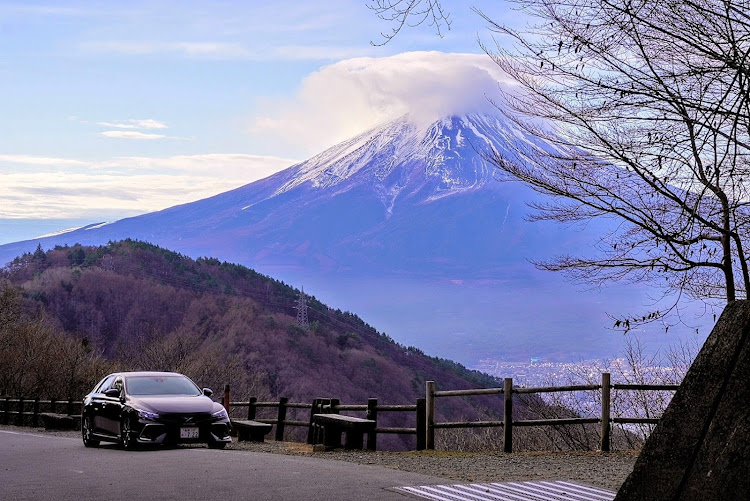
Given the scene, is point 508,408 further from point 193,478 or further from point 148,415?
point 193,478

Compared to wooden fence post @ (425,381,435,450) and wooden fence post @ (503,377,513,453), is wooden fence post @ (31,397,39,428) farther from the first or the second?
wooden fence post @ (503,377,513,453)

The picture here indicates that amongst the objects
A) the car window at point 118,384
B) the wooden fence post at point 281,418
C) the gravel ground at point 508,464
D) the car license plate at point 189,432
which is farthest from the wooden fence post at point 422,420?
the car window at point 118,384

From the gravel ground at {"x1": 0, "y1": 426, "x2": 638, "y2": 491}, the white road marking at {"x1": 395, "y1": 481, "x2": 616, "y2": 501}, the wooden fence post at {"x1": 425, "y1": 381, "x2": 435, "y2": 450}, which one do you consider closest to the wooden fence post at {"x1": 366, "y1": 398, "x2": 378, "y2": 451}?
the gravel ground at {"x1": 0, "y1": 426, "x2": 638, "y2": 491}

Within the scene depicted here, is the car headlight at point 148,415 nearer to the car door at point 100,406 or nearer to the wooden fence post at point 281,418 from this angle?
the car door at point 100,406

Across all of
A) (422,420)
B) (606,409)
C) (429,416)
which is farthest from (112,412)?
(606,409)

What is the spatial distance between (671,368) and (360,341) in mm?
84420

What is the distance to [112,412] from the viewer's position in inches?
687

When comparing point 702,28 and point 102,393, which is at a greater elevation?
point 702,28

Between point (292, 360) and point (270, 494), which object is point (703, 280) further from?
point (292, 360)

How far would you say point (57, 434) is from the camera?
2522cm

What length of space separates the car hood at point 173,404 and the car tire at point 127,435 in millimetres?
314

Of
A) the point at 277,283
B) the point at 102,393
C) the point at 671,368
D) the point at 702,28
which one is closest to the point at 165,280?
the point at 277,283

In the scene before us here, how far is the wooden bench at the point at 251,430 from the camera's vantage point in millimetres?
20219

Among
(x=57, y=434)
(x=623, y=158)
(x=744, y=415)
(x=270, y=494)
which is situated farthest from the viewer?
(x=57, y=434)
